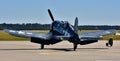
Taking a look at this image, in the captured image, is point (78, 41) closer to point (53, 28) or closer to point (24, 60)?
point (53, 28)

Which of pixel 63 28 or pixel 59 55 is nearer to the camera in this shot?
pixel 59 55

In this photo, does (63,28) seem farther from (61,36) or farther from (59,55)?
(59,55)

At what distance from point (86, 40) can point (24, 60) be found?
1488 cm

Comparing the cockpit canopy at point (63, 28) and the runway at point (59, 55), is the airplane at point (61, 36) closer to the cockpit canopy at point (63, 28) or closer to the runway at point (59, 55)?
the cockpit canopy at point (63, 28)

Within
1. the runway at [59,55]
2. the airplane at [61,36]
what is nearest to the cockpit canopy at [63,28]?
the airplane at [61,36]

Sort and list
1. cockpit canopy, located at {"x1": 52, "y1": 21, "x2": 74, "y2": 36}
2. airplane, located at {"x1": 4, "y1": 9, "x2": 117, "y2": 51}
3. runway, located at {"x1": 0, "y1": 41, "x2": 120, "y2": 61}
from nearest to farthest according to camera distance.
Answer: runway, located at {"x1": 0, "y1": 41, "x2": 120, "y2": 61}
airplane, located at {"x1": 4, "y1": 9, "x2": 117, "y2": 51}
cockpit canopy, located at {"x1": 52, "y1": 21, "x2": 74, "y2": 36}

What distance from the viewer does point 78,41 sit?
4034 centimetres

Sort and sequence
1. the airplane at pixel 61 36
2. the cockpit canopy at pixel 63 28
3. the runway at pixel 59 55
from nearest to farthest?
1. the runway at pixel 59 55
2. the airplane at pixel 61 36
3. the cockpit canopy at pixel 63 28

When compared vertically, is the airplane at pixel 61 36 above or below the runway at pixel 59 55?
above

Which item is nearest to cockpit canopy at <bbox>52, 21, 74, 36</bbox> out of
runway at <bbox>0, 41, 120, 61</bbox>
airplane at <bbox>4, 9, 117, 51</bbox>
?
airplane at <bbox>4, 9, 117, 51</bbox>

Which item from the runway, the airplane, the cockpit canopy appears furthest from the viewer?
the cockpit canopy

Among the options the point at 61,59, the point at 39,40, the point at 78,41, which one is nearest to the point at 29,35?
the point at 39,40

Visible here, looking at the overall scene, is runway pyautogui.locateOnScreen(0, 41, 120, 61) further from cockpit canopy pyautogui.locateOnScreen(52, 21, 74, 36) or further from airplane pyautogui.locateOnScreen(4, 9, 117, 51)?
cockpit canopy pyautogui.locateOnScreen(52, 21, 74, 36)

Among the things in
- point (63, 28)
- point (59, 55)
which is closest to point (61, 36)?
point (63, 28)
